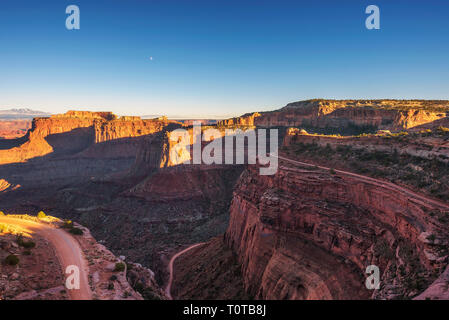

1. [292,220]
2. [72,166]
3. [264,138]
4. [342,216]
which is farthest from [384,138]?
[72,166]

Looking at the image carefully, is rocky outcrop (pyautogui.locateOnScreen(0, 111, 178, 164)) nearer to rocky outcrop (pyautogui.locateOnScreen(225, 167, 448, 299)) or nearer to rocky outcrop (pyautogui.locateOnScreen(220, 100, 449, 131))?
rocky outcrop (pyautogui.locateOnScreen(220, 100, 449, 131))

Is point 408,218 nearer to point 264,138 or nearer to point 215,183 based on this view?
point 215,183

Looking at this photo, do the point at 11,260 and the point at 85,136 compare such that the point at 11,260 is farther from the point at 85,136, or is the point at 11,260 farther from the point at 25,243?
the point at 85,136

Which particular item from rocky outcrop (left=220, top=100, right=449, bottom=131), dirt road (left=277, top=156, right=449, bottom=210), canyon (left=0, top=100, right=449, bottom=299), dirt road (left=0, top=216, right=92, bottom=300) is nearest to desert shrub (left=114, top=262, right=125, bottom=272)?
dirt road (left=0, top=216, right=92, bottom=300)

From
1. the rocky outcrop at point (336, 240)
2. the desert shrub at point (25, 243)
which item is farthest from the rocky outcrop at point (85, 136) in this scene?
the rocky outcrop at point (336, 240)

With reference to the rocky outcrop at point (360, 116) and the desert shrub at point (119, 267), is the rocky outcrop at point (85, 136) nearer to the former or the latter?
the rocky outcrop at point (360, 116)

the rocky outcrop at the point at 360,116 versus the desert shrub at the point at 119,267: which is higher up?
the rocky outcrop at the point at 360,116
